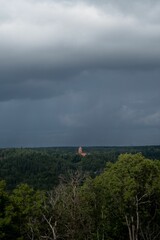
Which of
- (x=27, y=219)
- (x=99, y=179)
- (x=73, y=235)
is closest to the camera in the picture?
(x=73, y=235)

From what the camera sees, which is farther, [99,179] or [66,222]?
[99,179]

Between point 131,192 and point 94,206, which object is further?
point 94,206

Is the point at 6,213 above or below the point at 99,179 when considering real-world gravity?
below

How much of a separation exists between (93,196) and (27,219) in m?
8.05

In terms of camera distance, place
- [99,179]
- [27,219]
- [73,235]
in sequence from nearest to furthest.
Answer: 1. [73,235]
2. [27,219]
3. [99,179]

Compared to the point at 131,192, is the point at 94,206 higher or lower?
lower

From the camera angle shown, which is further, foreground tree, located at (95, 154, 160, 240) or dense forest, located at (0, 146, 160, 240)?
foreground tree, located at (95, 154, 160, 240)

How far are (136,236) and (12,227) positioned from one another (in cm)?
1377

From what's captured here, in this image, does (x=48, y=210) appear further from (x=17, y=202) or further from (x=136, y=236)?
(x=136, y=236)

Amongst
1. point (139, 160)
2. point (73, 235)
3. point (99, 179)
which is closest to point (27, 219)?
point (73, 235)

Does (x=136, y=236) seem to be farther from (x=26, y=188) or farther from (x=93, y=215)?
(x=26, y=188)

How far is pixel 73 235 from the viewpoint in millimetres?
47156

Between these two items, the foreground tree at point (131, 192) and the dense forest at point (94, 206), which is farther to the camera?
the foreground tree at point (131, 192)

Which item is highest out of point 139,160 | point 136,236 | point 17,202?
point 139,160
